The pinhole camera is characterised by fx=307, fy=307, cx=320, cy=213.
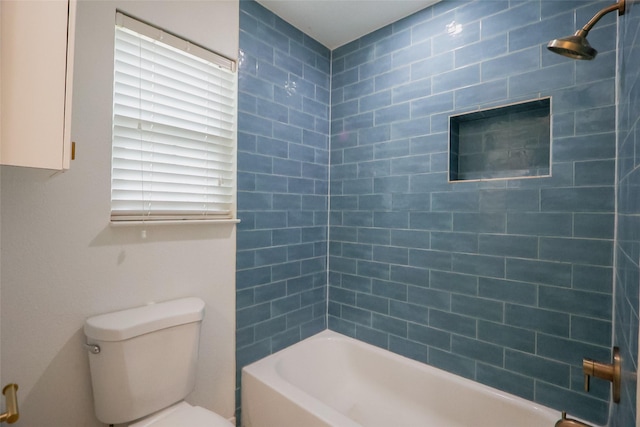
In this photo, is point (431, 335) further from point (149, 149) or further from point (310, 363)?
point (149, 149)

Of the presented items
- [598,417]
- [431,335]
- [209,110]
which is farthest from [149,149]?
[598,417]

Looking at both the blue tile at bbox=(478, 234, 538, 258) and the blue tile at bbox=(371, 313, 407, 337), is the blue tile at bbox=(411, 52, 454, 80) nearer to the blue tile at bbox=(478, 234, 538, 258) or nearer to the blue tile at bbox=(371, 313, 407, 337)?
the blue tile at bbox=(478, 234, 538, 258)

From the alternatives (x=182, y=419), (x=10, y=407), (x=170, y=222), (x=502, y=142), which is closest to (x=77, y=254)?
(x=170, y=222)

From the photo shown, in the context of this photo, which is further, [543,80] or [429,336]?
[429,336]

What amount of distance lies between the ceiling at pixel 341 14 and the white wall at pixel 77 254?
63cm

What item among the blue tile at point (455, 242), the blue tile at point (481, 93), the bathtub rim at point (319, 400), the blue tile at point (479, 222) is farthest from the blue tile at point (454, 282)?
the blue tile at point (481, 93)

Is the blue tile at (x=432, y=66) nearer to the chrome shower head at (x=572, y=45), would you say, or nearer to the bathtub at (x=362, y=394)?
the chrome shower head at (x=572, y=45)

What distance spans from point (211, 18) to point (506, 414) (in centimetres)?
260

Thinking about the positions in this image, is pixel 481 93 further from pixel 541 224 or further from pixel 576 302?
pixel 576 302

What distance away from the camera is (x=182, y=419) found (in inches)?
50.6

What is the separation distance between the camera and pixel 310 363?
2.13 meters

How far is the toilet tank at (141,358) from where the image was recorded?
1.21m

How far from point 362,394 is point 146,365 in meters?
1.41

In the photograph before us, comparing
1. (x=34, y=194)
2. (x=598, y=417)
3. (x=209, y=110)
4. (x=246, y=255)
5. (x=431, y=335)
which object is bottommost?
(x=598, y=417)
